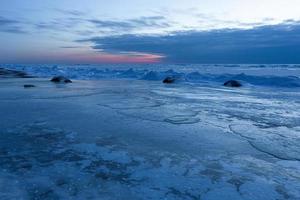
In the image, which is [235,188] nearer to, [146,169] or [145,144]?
[146,169]

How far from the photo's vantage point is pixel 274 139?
5.03 meters

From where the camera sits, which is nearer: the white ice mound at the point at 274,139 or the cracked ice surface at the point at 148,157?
the cracked ice surface at the point at 148,157

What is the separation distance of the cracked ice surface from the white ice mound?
Answer: 2cm

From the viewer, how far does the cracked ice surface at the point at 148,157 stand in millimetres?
3012

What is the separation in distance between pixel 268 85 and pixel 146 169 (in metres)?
19.1

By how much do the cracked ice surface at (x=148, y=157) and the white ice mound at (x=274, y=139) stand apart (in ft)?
0.05

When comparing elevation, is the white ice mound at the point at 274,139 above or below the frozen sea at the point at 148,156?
above

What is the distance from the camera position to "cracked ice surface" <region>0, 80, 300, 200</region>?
3.01 m

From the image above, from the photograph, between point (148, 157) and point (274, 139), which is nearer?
point (148, 157)

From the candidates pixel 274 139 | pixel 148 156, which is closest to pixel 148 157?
pixel 148 156

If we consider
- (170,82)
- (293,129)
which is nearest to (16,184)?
(293,129)

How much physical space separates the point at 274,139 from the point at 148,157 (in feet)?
7.89

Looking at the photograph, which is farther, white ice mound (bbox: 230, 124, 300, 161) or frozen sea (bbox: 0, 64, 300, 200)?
white ice mound (bbox: 230, 124, 300, 161)

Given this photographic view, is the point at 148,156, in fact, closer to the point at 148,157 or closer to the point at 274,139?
the point at 148,157
